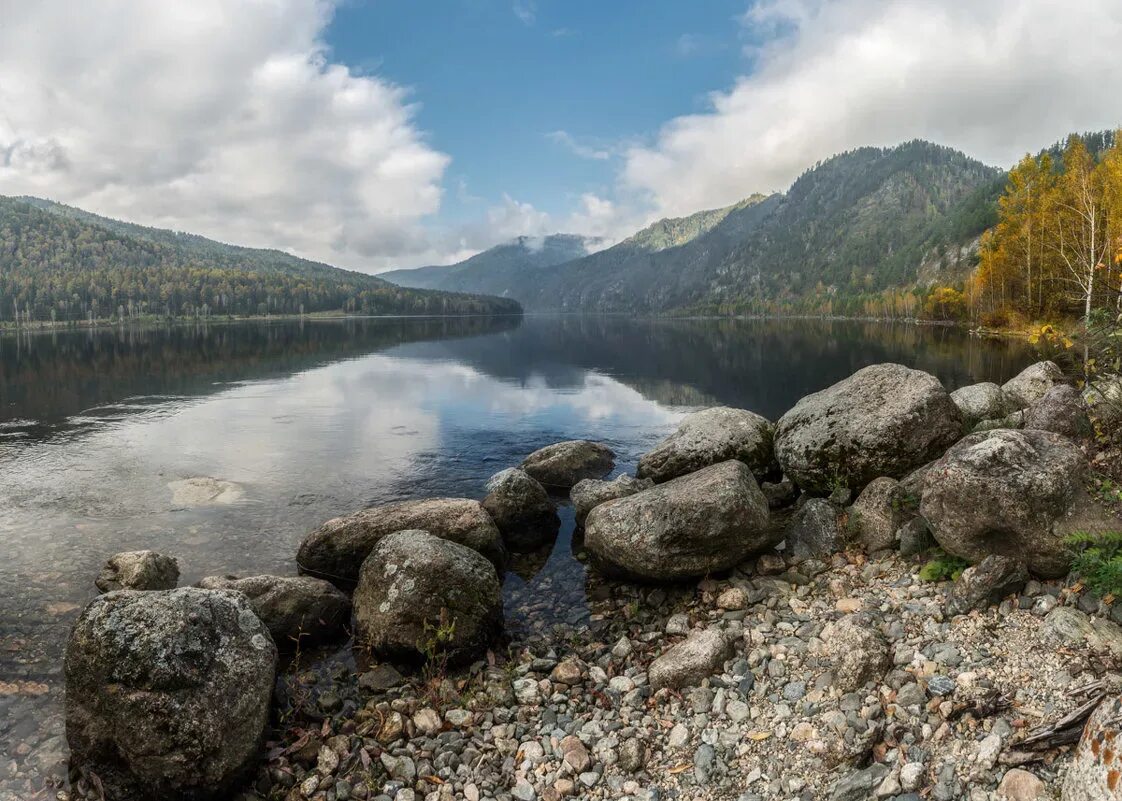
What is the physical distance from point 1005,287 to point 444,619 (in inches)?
3939

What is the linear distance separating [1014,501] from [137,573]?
19389mm

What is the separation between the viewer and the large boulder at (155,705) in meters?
8.88

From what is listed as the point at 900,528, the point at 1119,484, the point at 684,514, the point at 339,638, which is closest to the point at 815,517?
the point at 900,528

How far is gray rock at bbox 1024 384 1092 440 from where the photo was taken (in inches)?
640

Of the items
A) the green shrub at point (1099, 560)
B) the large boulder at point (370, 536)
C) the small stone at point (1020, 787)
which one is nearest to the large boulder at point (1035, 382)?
the green shrub at point (1099, 560)

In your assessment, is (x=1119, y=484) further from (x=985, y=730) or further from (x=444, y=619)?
(x=444, y=619)

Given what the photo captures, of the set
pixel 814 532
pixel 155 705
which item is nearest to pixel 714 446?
pixel 814 532

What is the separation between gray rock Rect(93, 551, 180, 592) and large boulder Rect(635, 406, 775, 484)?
1513 centimetres

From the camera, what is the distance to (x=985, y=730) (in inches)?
303

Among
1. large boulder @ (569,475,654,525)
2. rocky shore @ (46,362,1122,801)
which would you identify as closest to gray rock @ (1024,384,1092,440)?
rocky shore @ (46,362,1122,801)

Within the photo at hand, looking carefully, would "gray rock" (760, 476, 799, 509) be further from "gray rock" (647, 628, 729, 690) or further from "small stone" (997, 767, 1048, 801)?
"small stone" (997, 767, 1048, 801)

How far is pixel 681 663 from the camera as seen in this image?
10.8m

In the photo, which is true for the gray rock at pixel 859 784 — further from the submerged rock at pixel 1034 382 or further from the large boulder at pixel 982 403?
the submerged rock at pixel 1034 382

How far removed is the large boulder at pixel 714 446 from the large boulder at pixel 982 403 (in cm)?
738
